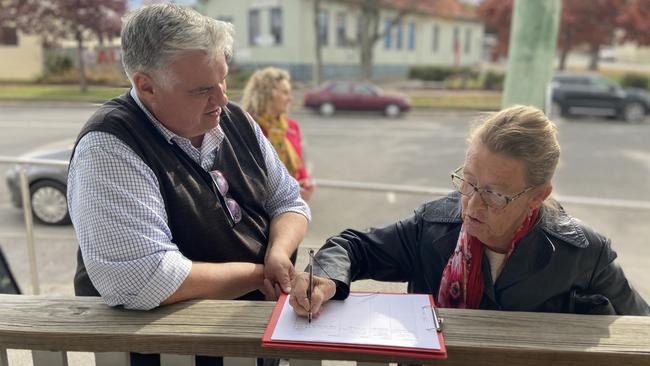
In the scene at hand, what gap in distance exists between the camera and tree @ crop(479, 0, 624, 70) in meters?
25.4

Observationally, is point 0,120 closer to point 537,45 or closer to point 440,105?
point 537,45

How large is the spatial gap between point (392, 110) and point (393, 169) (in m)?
8.31

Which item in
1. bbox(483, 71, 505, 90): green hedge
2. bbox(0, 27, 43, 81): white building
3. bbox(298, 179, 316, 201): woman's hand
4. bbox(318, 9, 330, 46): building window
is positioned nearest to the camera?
bbox(298, 179, 316, 201): woman's hand

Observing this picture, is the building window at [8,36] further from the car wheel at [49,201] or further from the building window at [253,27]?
the building window at [253,27]

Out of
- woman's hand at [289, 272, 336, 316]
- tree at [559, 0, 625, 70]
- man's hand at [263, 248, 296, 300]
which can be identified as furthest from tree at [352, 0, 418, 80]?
woman's hand at [289, 272, 336, 316]

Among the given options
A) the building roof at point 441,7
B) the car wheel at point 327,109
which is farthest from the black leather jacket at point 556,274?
the building roof at point 441,7

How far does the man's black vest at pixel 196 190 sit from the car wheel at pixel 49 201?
4.69 meters

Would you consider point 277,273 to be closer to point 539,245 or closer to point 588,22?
point 539,245

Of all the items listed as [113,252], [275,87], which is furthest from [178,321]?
[275,87]

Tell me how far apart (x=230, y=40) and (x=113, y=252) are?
0.67 m

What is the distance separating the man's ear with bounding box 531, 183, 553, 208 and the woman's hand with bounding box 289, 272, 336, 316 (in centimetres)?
61

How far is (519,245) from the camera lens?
1.46m

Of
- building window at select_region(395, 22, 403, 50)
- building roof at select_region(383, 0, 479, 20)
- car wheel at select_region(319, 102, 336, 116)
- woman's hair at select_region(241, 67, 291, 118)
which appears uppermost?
building roof at select_region(383, 0, 479, 20)

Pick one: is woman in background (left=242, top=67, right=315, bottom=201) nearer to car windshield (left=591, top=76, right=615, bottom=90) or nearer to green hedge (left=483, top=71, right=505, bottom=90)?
car windshield (left=591, top=76, right=615, bottom=90)
